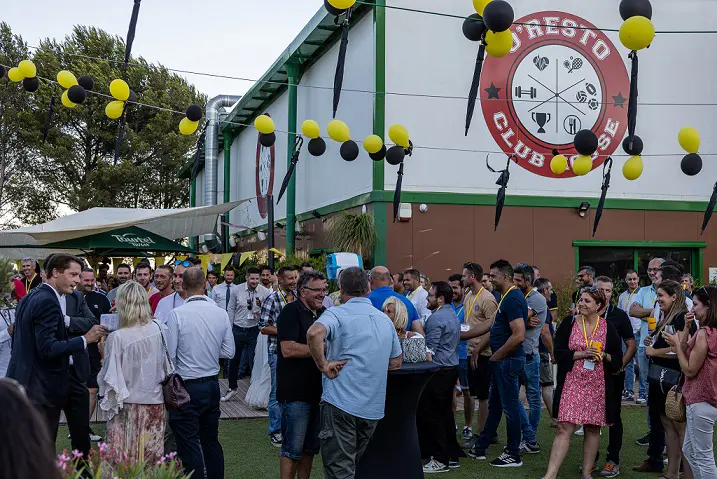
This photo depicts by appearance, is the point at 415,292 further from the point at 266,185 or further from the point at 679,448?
the point at 266,185

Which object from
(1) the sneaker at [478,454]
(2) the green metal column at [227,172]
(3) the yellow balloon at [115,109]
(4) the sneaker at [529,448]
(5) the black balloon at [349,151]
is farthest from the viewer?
(2) the green metal column at [227,172]

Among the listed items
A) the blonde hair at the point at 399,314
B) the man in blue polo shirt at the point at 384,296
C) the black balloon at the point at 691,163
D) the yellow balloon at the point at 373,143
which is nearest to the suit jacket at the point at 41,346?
the blonde hair at the point at 399,314

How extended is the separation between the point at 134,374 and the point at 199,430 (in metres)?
0.70

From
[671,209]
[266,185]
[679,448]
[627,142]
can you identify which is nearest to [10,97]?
[266,185]

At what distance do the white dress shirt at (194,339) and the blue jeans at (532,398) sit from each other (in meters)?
3.74

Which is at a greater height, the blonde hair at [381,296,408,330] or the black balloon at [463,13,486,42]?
the black balloon at [463,13,486,42]

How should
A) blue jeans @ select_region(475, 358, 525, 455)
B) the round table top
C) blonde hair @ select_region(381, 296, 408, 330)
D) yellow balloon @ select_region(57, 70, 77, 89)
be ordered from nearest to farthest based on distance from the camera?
the round table top < blonde hair @ select_region(381, 296, 408, 330) < blue jeans @ select_region(475, 358, 525, 455) < yellow balloon @ select_region(57, 70, 77, 89)

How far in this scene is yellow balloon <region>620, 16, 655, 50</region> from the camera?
347 inches

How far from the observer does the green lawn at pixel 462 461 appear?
299 inches

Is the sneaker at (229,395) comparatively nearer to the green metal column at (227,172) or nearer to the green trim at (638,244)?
the green trim at (638,244)

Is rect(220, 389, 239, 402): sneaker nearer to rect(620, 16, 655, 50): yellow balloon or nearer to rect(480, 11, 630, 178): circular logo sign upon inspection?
rect(620, 16, 655, 50): yellow balloon

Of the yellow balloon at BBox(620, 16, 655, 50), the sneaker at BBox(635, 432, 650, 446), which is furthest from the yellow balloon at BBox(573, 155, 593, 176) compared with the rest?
the sneaker at BBox(635, 432, 650, 446)

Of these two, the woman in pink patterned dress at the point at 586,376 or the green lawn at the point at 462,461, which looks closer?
the woman in pink patterned dress at the point at 586,376

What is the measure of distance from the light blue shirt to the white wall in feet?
31.9
